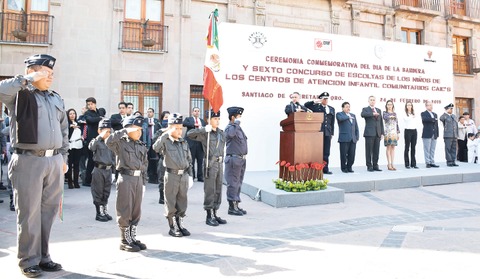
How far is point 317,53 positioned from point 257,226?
688 centimetres

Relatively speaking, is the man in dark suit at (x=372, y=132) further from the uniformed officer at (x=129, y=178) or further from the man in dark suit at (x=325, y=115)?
the uniformed officer at (x=129, y=178)

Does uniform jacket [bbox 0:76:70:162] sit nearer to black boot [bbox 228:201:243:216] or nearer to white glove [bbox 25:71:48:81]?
white glove [bbox 25:71:48:81]

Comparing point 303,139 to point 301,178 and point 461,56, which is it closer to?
point 301,178

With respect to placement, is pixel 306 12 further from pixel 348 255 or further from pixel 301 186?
pixel 348 255

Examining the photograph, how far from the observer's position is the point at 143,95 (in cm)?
1438

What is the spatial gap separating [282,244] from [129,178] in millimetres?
1930

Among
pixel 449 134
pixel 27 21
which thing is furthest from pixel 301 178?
pixel 27 21

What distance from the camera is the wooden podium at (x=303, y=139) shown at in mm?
7637

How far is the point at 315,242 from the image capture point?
457 cm

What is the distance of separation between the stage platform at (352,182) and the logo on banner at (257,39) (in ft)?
11.1

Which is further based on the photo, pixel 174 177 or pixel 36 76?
pixel 174 177

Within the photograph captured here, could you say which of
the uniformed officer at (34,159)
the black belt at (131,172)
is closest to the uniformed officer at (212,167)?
the black belt at (131,172)

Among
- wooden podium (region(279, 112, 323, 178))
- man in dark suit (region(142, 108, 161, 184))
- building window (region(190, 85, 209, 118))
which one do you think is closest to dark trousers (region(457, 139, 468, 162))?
wooden podium (region(279, 112, 323, 178))

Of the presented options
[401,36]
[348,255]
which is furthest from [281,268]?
[401,36]
